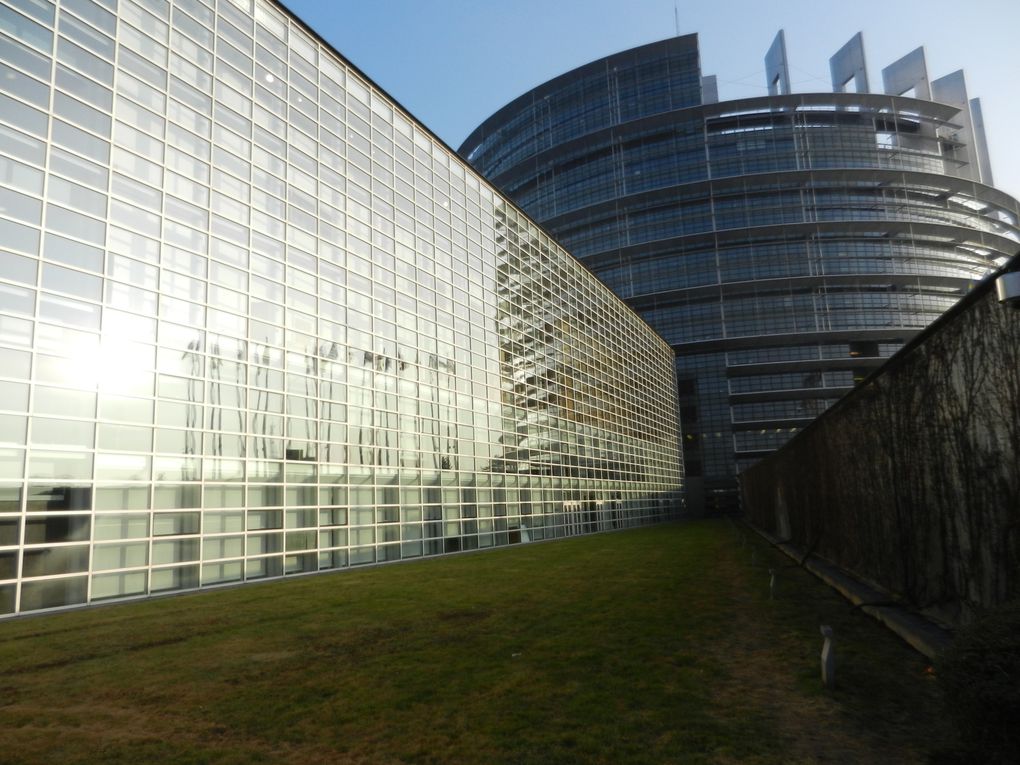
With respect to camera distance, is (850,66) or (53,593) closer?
(53,593)

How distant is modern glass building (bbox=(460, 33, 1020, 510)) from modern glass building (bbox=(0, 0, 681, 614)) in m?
58.8

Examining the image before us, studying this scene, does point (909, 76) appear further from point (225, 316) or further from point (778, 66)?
point (225, 316)

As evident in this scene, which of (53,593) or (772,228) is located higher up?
(772,228)

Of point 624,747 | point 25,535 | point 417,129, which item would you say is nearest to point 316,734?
point 624,747

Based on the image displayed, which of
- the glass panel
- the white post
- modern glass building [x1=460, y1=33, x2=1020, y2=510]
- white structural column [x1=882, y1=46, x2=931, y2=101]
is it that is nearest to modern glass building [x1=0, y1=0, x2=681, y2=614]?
the glass panel

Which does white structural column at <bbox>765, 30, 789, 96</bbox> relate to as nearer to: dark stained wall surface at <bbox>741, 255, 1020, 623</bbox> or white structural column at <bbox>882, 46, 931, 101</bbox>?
white structural column at <bbox>882, 46, 931, 101</bbox>

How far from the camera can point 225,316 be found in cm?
2273

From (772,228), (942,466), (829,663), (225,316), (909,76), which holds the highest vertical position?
(909,76)

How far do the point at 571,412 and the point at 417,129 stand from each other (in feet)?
80.6

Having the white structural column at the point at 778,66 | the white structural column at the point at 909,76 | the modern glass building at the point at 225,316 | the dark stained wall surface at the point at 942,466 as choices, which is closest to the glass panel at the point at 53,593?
the modern glass building at the point at 225,316

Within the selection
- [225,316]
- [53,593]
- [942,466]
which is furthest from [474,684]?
[225,316]

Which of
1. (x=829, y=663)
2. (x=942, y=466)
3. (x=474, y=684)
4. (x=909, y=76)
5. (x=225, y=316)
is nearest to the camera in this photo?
(x=829, y=663)

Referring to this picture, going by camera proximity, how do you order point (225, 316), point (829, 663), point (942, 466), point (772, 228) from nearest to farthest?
point (829, 663) → point (942, 466) → point (225, 316) → point (772, 228)

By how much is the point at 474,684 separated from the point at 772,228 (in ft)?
296
